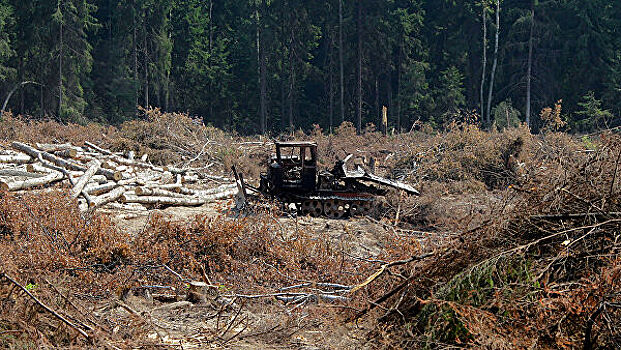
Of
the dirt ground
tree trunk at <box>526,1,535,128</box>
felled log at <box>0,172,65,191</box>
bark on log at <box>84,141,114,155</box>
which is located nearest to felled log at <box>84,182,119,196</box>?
felled log at <box>0,172,65,191</box>

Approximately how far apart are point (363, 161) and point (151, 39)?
2378 centimetres

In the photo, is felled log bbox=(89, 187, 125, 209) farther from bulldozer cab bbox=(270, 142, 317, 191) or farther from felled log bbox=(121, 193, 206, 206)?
bulldozer cab bbox=(270, 142, 317, 191)

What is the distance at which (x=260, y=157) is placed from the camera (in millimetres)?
22203

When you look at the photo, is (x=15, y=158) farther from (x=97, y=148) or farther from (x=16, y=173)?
(x=97, y=148)

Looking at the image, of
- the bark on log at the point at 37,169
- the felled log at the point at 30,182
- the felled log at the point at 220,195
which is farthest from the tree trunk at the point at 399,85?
the felled log at the point at 30,182

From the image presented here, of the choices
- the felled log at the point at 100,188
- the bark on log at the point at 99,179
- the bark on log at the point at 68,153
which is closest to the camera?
the felled log at the point at 100,188

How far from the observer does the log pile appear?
538 inches

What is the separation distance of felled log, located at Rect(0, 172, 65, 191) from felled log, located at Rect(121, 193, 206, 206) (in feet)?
6.31

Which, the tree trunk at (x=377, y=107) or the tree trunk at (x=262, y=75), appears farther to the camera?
the tree trunk at (x=377, y=107)

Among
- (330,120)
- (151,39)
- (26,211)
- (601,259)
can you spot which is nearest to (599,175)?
(601,259)

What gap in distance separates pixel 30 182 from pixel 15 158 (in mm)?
3170

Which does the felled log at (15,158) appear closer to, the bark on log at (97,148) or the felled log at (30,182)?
the felled log at (30,182)

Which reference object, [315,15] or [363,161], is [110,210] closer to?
[363,161]

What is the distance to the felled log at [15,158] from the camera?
52.2 feet
